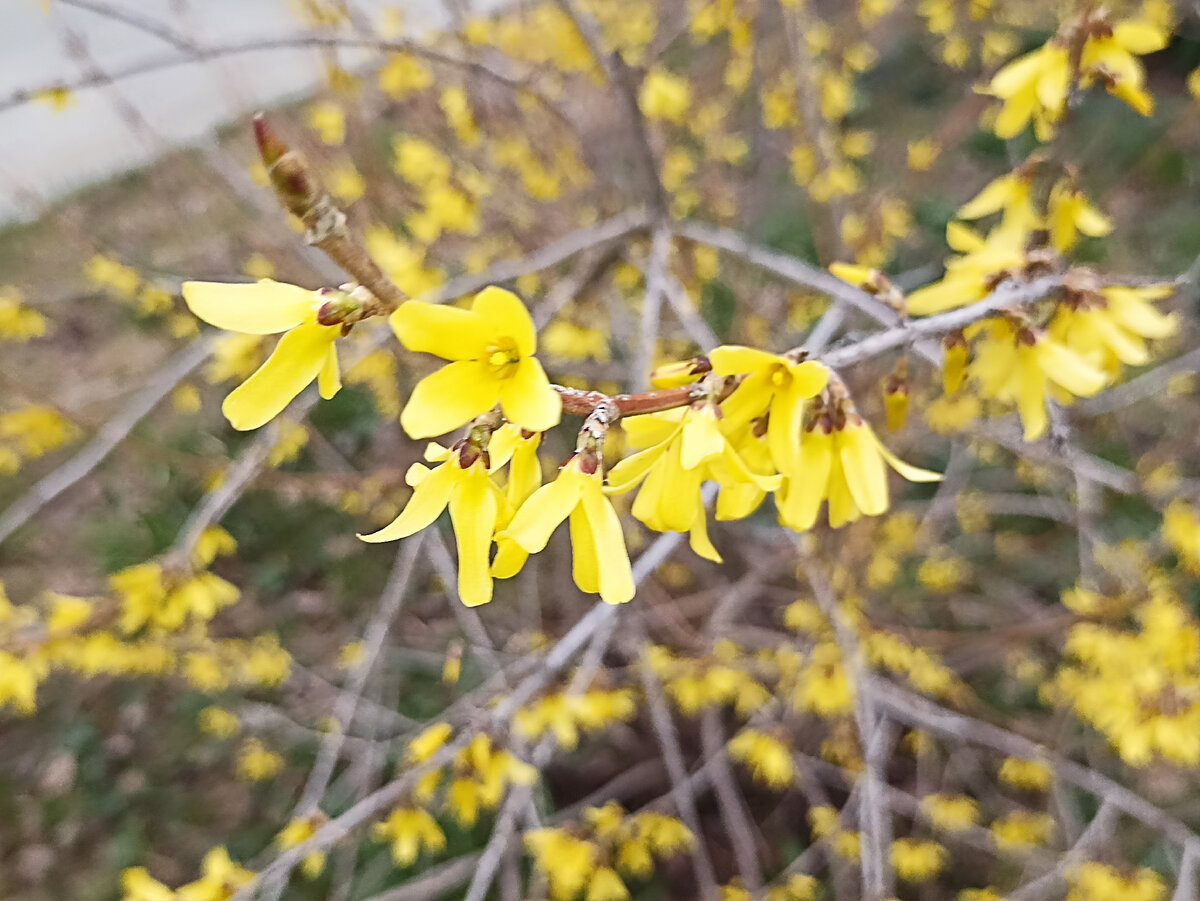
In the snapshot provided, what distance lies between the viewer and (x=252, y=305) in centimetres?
56

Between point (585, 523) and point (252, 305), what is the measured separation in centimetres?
30

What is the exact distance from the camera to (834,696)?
1884 millimetres

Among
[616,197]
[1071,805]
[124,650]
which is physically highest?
[616,197]

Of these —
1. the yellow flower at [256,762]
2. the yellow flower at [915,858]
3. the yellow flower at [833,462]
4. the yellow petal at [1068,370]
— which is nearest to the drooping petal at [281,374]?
the yellow flower at [833,462]

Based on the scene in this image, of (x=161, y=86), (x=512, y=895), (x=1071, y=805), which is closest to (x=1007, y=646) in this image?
(x=1071, y=805)

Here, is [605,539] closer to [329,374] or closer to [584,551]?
[584,551]

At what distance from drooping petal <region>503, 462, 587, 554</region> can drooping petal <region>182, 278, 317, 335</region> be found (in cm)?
22

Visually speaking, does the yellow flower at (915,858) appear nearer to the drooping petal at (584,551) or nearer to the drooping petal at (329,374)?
the drooping petal at (584,551)

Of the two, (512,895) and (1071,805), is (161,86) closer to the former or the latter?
(512,895)

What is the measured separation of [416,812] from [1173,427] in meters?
3.25

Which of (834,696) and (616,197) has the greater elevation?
(616,197)

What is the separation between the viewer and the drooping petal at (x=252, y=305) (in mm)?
549

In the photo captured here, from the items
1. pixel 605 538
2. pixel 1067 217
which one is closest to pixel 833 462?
pixel 605 538

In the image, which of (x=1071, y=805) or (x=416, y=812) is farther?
(x=1071, y=805)
